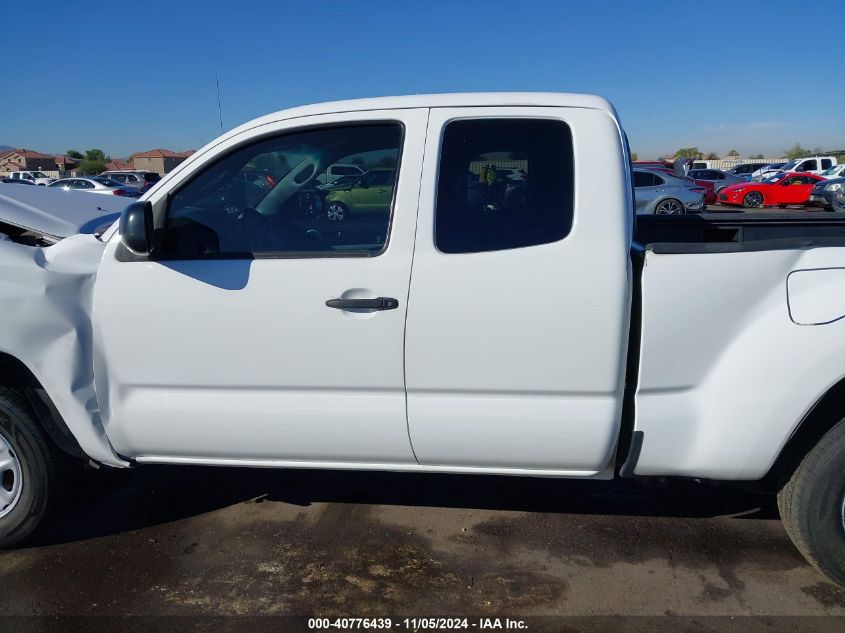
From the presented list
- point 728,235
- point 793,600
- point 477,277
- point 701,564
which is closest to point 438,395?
point 477,277

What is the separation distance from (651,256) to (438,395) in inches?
38.8

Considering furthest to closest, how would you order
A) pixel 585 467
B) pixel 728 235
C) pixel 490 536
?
1. pixel 728 235
2. pixel 490 536
3. pixel 585 467

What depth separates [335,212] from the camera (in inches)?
117

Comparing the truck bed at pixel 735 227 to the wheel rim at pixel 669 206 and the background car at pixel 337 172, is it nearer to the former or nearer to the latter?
the background car at pixel 337 172

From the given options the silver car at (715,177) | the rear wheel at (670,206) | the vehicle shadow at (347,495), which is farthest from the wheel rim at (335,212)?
the silver car at (715,177)

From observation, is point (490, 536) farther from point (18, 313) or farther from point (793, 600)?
point (18, 313)

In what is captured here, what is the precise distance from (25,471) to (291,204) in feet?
5.61

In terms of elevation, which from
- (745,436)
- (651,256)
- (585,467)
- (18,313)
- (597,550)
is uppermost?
(651,256)

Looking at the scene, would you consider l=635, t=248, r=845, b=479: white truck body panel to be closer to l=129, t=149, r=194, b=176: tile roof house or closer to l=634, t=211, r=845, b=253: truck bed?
l=634, t=211, r=845, b=253: truck bed

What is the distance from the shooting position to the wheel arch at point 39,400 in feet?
9.91

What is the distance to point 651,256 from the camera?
262cm

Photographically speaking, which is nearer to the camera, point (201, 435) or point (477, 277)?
point (477, 277)

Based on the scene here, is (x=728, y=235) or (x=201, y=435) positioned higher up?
(x=728, y=235)

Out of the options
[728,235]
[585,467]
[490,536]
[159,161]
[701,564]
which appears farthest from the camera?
[159,161]
